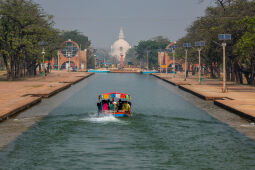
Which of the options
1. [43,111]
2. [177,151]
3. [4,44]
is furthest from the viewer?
[4,44]

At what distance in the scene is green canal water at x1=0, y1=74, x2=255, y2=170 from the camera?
61.6 feet

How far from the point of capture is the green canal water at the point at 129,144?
61.6ft

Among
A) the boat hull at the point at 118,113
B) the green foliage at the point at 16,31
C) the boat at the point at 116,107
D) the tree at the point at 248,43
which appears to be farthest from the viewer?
the green foliage at the point at 16,31

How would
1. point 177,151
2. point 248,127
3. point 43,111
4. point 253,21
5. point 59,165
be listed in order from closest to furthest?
point 59,165 → point 177,151 → point 248,127 → point 43,111 → point 253,21

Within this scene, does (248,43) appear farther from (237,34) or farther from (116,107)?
(116,107)

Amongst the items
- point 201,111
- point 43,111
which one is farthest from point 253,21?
point 43,111

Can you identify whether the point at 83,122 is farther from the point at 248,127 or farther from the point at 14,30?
the point at 14,30

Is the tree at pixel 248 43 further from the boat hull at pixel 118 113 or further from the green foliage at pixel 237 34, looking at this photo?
the boat hull at pixel 118 113

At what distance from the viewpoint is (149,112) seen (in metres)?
36.1

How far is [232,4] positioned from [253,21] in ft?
61.4

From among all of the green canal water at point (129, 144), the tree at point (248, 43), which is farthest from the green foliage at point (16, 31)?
the green canal water at point (129, 144)

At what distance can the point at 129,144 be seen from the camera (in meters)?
22.7

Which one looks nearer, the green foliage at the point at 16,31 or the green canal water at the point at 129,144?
the green canal water at the point at 129,144

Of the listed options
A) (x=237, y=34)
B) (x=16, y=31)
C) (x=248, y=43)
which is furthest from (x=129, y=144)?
(x=16, y=31)
